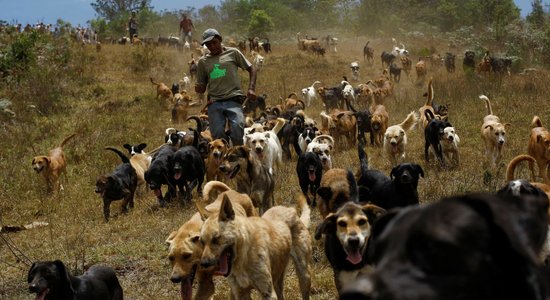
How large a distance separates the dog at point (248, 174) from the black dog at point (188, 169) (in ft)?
6.25

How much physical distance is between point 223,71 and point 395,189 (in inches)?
132

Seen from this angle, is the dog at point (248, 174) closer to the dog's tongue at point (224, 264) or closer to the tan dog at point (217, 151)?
the tan dog at point (217, 151)

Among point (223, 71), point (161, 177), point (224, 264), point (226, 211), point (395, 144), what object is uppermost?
point (223, 71)

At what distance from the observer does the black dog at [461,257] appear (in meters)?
1.42

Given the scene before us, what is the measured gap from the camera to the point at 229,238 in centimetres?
453

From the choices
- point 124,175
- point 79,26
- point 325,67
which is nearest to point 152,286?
point 124,175

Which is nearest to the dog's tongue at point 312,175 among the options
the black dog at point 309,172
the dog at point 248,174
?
the black dog at point 309,172

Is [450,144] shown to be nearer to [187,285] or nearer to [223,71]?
[223,71]

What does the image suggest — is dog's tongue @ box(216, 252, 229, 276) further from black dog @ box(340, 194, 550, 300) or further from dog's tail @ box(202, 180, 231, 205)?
black dog @ box(340, 194, 550, 300)

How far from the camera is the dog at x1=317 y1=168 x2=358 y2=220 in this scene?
22.4 feet

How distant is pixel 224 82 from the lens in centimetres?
923

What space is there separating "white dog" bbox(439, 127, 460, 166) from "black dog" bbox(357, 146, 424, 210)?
4.29 meters

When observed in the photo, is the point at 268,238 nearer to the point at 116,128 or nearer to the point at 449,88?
the point at 116,128

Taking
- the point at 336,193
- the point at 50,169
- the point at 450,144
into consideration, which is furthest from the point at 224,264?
the point at 50,169
